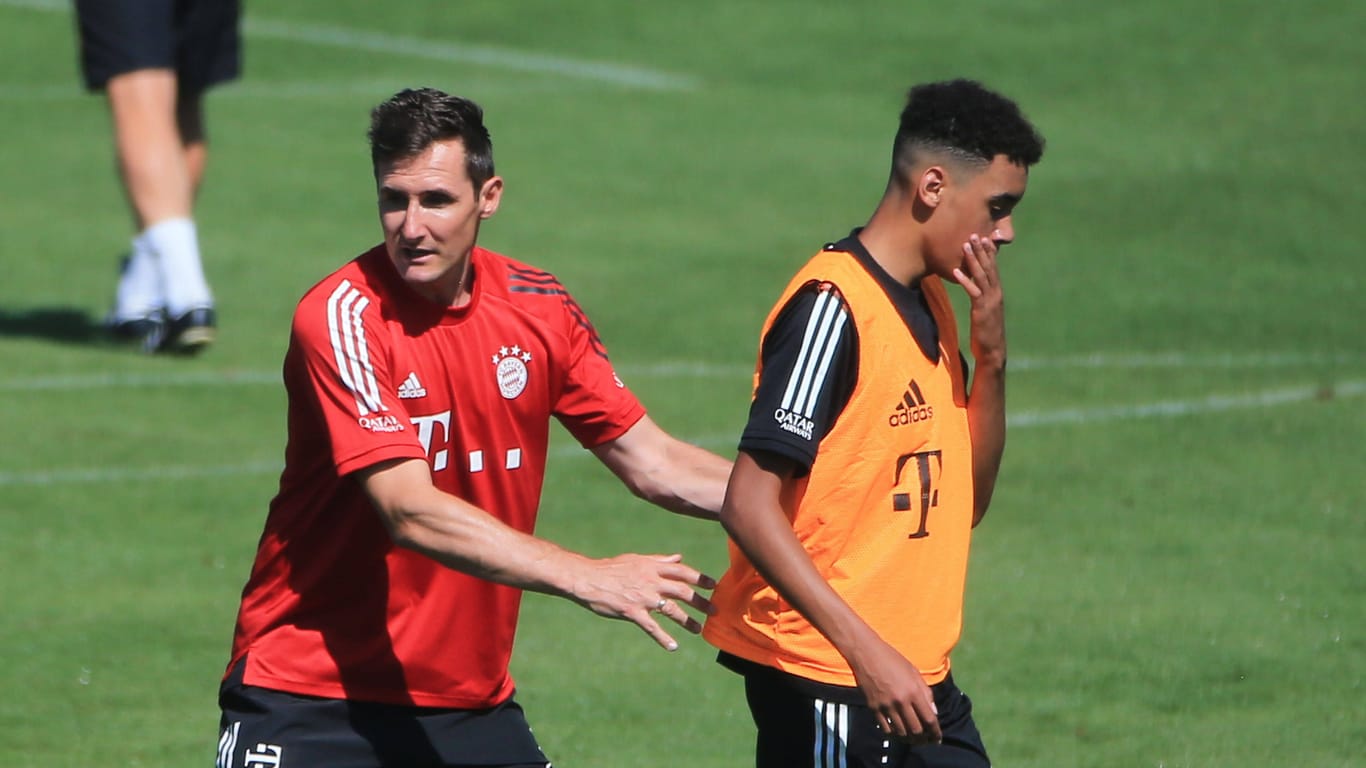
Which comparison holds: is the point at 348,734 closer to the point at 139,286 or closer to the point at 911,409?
the point at 911,409

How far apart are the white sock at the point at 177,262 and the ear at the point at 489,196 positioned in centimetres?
665

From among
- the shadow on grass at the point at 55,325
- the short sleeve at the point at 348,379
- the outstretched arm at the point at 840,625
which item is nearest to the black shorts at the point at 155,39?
the shadow on grass at the point at 55,325

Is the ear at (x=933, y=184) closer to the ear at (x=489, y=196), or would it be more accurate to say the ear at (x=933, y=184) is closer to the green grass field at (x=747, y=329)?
the ear at (x=489, y=196)

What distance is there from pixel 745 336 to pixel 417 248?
7.59m

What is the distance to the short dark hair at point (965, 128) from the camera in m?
4.90

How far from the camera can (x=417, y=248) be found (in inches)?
202

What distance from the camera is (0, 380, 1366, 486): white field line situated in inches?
390

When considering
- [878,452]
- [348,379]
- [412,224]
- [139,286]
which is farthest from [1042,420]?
[348,379]

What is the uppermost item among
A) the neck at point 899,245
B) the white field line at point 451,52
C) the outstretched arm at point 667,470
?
the neck at point 899,245

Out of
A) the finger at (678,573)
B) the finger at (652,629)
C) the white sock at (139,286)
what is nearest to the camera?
the finger at (652,629)

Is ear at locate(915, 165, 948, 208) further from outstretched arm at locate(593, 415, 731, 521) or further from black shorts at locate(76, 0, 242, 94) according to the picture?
black shorts at locate(76, 0, 242, 94)

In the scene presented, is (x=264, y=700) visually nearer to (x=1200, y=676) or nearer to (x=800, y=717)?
(x=800, y=717)

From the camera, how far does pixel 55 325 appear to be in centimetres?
1278

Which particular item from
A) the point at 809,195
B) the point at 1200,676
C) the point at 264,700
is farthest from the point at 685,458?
the point at 809,195
